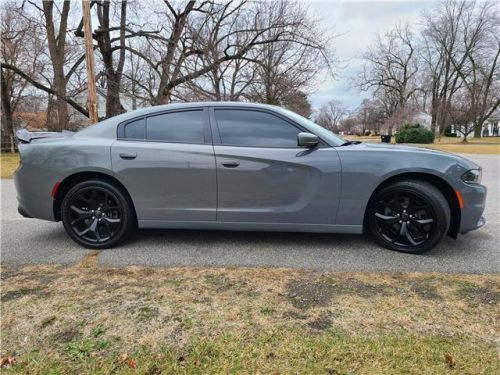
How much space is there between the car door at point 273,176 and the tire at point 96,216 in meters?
1.04

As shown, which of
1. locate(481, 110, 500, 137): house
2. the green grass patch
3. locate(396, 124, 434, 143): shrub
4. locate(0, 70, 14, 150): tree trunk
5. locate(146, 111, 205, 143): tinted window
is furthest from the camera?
locate(481, 110, 500, 137): house

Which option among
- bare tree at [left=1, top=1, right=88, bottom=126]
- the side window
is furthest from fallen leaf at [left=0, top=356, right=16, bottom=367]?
bare tree at [left=1, top=1, right=88, bottom=126]

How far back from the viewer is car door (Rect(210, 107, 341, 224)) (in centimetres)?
363

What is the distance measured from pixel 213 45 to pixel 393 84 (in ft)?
157

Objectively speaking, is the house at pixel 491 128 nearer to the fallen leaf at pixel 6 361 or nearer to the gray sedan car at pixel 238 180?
the gray sedan car at pixel 238 180

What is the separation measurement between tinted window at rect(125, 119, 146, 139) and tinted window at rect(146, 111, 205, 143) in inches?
2.5

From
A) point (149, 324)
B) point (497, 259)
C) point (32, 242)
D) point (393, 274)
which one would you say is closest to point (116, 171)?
point (32, 242)

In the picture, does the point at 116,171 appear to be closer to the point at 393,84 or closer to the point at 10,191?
the point at 10,191

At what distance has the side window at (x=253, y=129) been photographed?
12.3ft

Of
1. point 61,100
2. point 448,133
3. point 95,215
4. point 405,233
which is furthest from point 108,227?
point 448,133

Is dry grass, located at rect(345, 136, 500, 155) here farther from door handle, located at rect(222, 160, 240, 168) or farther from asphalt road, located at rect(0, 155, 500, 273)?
door handle, located at rect(222, 160, 240, 168)

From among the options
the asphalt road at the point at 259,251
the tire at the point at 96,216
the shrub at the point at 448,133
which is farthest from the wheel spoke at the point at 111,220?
the shrub at the point at 448,133

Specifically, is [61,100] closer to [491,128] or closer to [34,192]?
[34,192]

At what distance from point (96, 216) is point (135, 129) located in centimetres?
102
